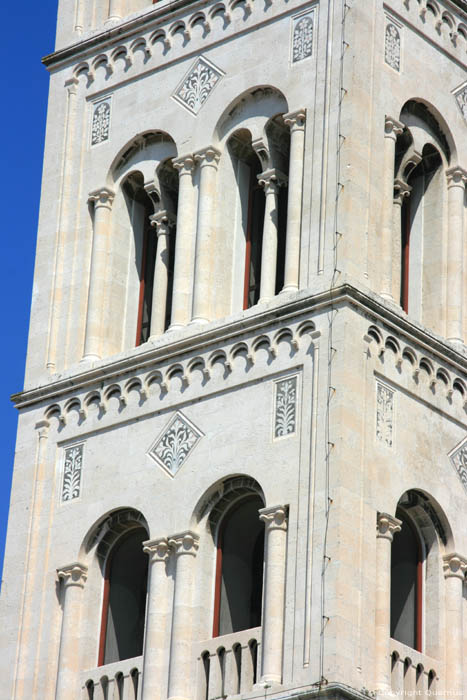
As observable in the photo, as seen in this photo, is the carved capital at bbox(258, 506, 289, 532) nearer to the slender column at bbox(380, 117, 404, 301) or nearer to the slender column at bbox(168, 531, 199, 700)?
the slender column at bbox(168, 531, 199, 700)

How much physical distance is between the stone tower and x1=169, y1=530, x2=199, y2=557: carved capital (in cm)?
3

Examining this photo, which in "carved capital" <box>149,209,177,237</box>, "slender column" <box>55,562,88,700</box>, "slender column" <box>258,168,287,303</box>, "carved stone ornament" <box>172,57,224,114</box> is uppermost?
"carved stone ornament" <box>172,57,224,114</box>

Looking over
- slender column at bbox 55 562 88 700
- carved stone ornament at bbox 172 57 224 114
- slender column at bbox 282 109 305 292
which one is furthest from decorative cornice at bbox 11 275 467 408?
carved stone ornament at bbox 172 57 224 114

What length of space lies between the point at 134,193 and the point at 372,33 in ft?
14.5

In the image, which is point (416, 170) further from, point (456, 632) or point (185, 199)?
point (456, 632)

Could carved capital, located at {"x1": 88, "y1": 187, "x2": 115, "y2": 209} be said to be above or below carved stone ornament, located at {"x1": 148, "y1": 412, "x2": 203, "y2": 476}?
above

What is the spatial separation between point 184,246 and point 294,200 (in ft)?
6.55

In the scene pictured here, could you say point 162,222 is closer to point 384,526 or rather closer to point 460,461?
point 460,461

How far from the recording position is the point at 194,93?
132 ft

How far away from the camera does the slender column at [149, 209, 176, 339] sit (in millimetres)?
39250

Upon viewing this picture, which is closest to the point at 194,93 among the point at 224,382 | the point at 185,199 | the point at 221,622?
the point at 185,199

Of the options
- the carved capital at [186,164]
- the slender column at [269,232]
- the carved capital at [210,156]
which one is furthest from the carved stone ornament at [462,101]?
the carved capital at [186,164]

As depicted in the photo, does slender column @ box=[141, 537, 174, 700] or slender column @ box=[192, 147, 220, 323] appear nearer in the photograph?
slender column @ box=[141, 537, 174, 700]

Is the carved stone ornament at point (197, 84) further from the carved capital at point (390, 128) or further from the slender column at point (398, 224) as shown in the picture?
the slender column at point (398, 224)
